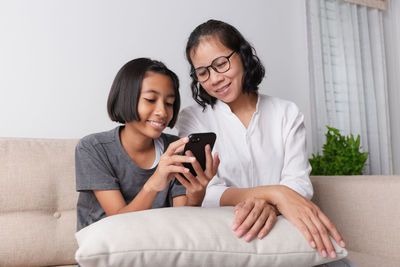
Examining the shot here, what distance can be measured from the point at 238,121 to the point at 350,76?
2.32 meters

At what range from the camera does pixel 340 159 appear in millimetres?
2770

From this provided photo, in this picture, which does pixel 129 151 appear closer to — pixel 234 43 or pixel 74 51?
pixel 234 43

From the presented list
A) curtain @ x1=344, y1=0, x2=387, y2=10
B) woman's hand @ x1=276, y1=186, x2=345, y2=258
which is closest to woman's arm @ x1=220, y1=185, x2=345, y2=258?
woman's hand @ x1=276, y1=186, x2=345, y2=258

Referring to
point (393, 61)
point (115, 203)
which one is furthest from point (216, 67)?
point (393, 61)

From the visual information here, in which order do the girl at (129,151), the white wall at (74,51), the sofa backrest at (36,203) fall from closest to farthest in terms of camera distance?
the girl at (129,151) < the sofa backrest at (36,203) < the white wall at (74,51)

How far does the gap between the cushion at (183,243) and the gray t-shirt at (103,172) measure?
43 cm

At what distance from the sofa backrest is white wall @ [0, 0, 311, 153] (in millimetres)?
432

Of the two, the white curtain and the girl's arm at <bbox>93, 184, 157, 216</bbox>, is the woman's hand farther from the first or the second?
the white curtain

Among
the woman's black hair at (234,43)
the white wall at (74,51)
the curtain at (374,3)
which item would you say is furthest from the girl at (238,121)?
the curtain at (374,3)

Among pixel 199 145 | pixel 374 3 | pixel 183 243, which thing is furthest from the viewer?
pixel 374 3

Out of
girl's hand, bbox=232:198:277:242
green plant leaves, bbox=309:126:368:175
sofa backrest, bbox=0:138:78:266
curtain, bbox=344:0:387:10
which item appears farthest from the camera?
curtain, bbox=344:0:387:10

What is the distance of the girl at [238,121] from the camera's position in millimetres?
1408

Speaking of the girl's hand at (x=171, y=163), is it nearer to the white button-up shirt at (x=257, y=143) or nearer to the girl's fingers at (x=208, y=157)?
the girl's fingers at (x=208, y=157)

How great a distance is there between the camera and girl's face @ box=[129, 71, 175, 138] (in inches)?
50.8
